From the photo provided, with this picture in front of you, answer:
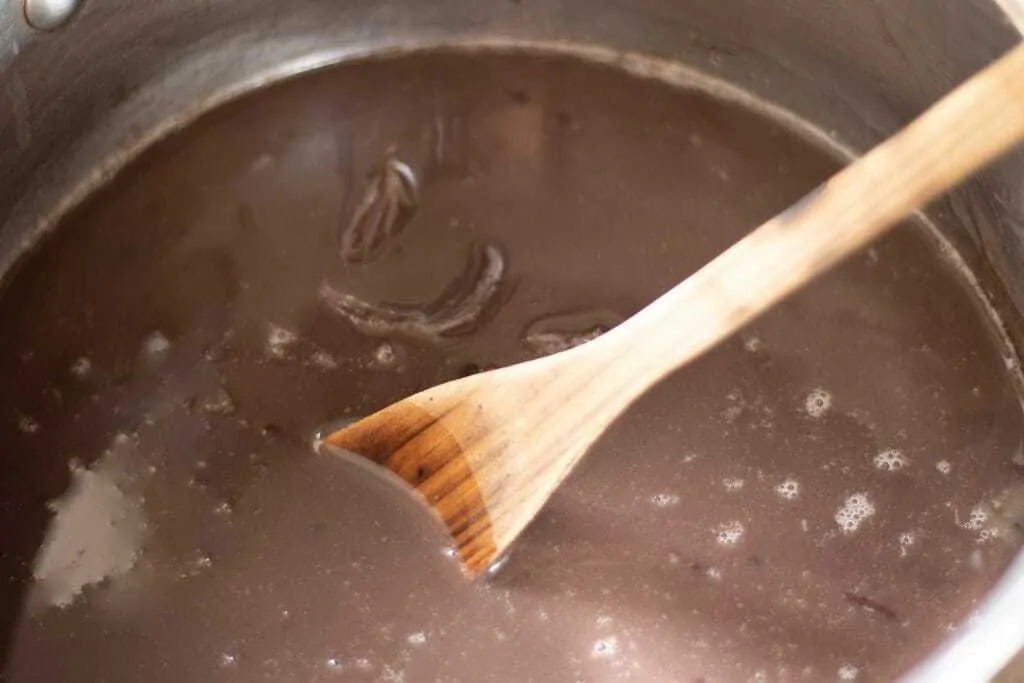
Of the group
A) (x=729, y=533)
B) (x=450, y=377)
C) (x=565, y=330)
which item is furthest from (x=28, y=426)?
(x=729, y=533)

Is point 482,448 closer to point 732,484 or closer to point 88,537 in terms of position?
point 732,484

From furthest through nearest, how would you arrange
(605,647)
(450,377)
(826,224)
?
(450,377)
(605,647)
(826,224)

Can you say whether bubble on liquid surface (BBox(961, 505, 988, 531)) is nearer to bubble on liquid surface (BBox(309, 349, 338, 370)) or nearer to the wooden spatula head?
the wooden spatula head

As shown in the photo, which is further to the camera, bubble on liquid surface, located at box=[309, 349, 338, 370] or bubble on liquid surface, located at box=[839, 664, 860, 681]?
bubble on liquid surface, located at box=[309, 349, 338, 370]

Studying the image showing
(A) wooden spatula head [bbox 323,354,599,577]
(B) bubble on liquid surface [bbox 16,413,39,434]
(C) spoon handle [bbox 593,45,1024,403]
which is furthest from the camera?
(B) bubble on liquid surface [bbox 16,413,39,434]

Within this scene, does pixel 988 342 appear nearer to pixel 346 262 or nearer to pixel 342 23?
pixel 346 262

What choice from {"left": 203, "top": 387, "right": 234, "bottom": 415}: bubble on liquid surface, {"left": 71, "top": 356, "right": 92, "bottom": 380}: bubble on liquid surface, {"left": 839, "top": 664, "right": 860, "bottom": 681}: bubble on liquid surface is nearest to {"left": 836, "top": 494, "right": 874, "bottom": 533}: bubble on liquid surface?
{"left": 839, "top": 664, "right": 860, "bottom": 681}: bubble on liquid surface
